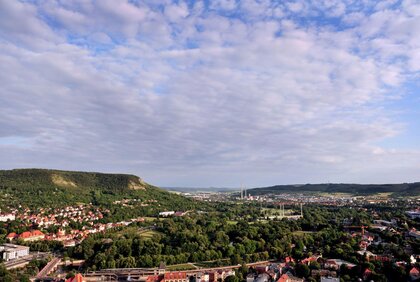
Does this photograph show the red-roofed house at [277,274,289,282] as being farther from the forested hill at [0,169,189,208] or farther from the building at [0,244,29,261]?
the forested hill at [0,169,189,208]

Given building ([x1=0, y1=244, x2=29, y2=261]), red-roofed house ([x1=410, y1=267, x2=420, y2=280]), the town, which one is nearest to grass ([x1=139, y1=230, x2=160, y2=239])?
the town

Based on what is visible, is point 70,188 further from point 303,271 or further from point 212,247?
point 303,271

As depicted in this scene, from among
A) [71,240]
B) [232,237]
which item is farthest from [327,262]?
[71,240]

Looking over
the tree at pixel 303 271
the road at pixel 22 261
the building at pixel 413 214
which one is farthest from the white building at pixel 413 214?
the road at pixel 22 261

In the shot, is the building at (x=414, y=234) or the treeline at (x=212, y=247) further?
the building at (x=414, y=234)

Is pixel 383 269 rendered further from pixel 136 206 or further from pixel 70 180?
pixel 70 180

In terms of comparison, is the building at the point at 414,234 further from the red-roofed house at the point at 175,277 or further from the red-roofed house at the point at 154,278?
the red-roofed house at the point at 154,278
